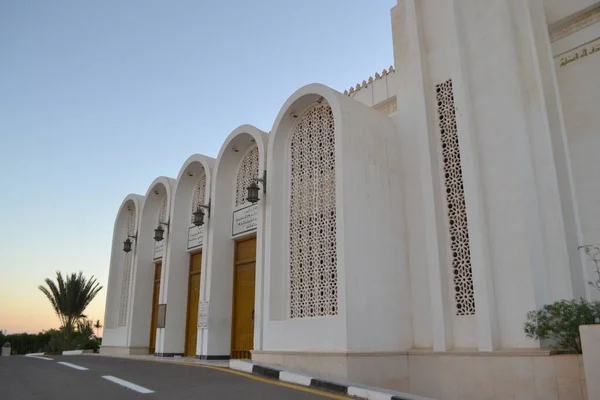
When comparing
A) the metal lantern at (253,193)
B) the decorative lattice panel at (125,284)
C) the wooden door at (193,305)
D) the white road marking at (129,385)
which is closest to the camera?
the white road marking at (129,385)

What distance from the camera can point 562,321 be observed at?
20.7 ft

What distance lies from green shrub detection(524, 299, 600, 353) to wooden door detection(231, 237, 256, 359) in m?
6.00

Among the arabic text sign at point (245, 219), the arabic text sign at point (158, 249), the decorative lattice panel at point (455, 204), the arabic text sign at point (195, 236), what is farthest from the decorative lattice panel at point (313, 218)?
the arabic text sign at point (158, 249)

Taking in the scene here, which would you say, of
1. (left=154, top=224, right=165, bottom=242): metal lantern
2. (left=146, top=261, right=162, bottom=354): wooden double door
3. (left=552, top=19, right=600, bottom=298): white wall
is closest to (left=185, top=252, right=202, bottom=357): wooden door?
(left=154, top=224, right=165, bottom=242): metal lantern

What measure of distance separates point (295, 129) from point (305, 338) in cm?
412

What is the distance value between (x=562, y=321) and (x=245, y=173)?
7.71 meters

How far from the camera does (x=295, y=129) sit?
10031mm

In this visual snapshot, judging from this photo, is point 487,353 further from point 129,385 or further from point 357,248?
point 129,385

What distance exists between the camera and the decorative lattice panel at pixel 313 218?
850 centimetres

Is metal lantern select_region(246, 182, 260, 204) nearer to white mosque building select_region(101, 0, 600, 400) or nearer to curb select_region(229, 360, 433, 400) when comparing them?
white mosque building select_region(101, 0, 600, 400)

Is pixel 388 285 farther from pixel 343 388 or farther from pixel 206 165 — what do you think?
pixel 206 165

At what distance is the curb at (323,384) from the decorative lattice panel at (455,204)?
2.60m

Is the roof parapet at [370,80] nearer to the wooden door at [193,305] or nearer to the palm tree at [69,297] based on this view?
the wooden door at [193,305]

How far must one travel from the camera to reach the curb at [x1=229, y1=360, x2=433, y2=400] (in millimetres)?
5469
